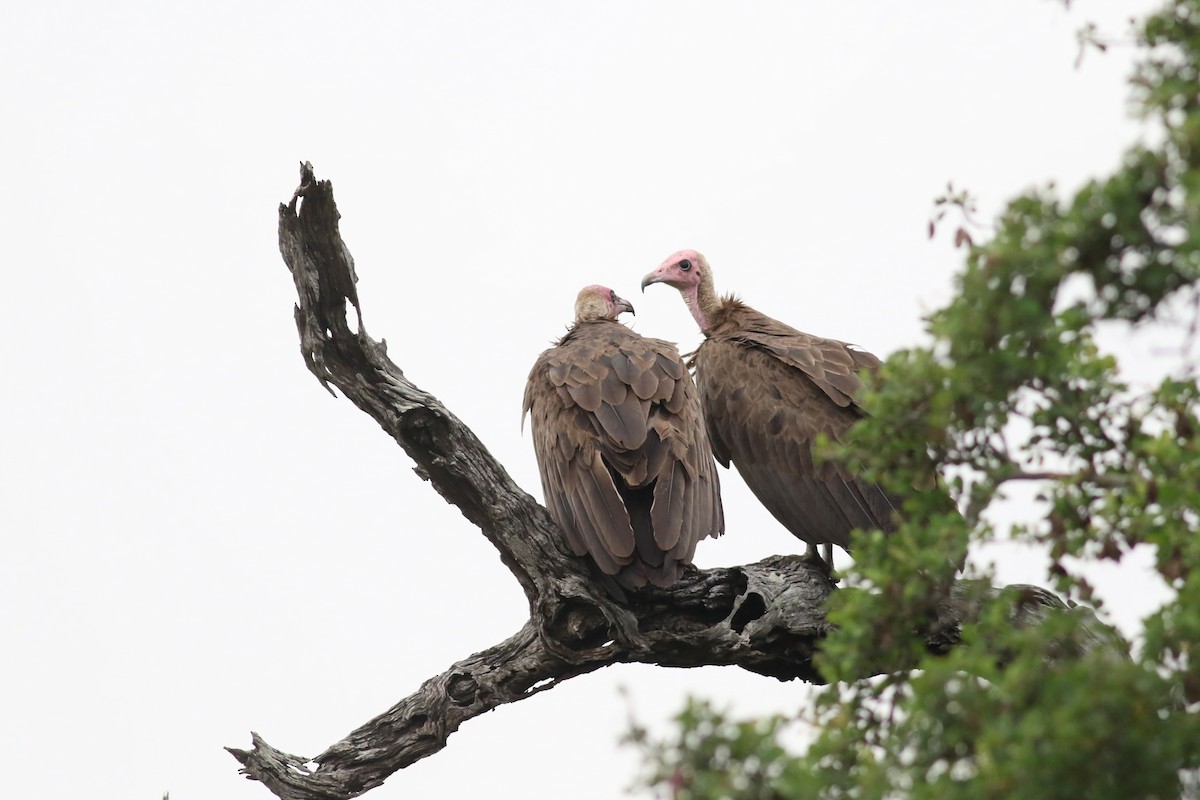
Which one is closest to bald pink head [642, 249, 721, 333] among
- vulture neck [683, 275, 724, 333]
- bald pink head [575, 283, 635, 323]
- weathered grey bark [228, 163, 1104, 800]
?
vulture neck [683, 275, 724, 333]

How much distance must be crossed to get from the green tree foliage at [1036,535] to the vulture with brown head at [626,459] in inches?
84.7

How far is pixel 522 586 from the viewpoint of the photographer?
6.49 m

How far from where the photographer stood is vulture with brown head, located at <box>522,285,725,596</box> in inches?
248

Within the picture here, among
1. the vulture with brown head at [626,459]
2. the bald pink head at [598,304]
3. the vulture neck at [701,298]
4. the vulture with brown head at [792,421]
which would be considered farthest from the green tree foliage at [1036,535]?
the vulture neck at [701,298]

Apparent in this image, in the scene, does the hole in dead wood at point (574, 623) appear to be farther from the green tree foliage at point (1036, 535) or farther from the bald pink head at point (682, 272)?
the bald pink head at point (682, 272)

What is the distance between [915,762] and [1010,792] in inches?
13.3

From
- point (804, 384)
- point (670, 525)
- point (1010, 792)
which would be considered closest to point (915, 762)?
point (1010, 792)

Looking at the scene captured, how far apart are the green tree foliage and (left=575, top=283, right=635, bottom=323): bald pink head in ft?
14.9

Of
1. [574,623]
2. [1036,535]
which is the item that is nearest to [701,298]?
[574,623]

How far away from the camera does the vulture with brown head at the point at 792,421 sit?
7332mm

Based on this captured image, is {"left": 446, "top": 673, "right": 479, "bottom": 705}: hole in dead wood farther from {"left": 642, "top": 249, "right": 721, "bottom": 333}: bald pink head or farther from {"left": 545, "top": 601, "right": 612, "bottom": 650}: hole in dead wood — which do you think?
{"left": 642, "top": 249, "right": 721, "bottom": 333}: bald pink head

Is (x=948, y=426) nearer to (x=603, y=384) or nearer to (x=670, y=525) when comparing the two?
(x=670, y=525)

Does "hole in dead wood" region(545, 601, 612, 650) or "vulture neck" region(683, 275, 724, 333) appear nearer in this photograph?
"hole in dead wood" region(545, 601, 612, 650)

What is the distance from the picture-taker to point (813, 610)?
6715mm
